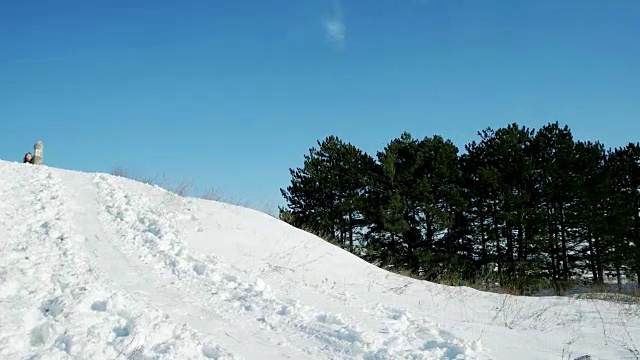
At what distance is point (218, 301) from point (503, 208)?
2221 centimetres

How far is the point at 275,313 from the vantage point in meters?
6.11

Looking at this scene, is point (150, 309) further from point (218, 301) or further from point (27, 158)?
point (27, 158)

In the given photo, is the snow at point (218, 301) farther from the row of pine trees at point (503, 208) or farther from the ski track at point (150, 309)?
the row of pine trees at point (503, 208)

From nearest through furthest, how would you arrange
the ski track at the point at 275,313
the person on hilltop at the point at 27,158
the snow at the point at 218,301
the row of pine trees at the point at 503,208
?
the snow at the point at 218,301, the ski track at the point at 275,313, the person on hilltop at the point at 27,158, the row of pine trees at the point at 503,208

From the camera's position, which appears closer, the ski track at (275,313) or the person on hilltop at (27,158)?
the ski track at (275,313)

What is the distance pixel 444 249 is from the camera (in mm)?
27297

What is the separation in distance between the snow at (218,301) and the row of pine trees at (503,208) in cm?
1450

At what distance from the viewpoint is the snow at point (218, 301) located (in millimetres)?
4785

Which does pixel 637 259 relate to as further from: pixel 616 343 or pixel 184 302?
pixel 184 302

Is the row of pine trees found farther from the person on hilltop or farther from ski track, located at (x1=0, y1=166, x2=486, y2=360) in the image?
ski track, located at (x1=0, y1=166, x2=486, y2=360)

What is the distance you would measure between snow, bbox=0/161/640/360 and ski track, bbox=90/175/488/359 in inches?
1.0

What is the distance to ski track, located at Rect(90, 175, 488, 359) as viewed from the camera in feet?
16.8

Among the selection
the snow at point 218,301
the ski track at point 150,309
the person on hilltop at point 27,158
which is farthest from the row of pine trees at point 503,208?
the ski track at point 150,309

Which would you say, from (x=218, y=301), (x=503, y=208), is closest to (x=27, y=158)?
(x=218, y=301)
